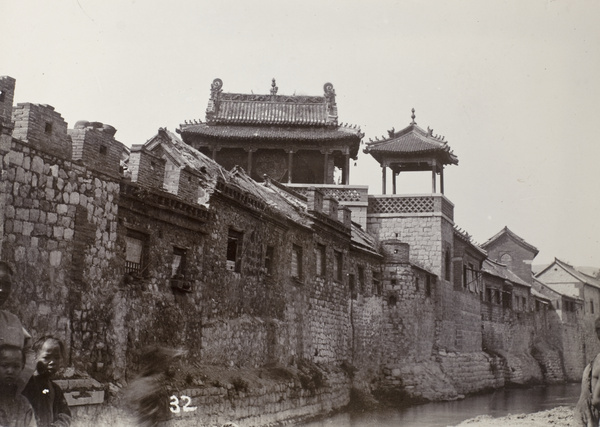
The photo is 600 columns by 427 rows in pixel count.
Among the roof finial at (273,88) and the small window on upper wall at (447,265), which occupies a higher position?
the roof finial at (273,88)

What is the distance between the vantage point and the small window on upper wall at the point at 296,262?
18.2m

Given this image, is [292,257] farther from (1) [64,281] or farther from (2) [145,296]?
(1) [64,281]

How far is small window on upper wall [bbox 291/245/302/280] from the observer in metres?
18.2

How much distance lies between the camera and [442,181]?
28000mm

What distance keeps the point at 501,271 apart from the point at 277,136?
55.3ft

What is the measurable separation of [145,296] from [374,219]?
1621 centimetres

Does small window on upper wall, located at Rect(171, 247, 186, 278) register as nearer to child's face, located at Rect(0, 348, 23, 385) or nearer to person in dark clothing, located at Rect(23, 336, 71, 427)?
person in dark clothing, located at Rect(23, 336, 71, 427)

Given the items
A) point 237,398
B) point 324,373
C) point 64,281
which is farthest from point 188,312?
point 324,373

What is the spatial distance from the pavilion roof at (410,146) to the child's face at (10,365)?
20.7 metres

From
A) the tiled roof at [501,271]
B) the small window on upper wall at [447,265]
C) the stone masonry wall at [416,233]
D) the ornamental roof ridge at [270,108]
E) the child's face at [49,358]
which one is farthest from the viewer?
the tiled roof at [501,271]

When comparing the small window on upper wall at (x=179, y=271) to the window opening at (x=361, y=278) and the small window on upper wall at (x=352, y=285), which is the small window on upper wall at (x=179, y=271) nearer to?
the small window on upper wall at (x=352, y=285)

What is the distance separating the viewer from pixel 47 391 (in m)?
9.02

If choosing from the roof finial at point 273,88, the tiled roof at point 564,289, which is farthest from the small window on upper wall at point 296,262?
the tiled roof at point 564,289

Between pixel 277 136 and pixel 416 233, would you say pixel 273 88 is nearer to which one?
pixel 277 136
